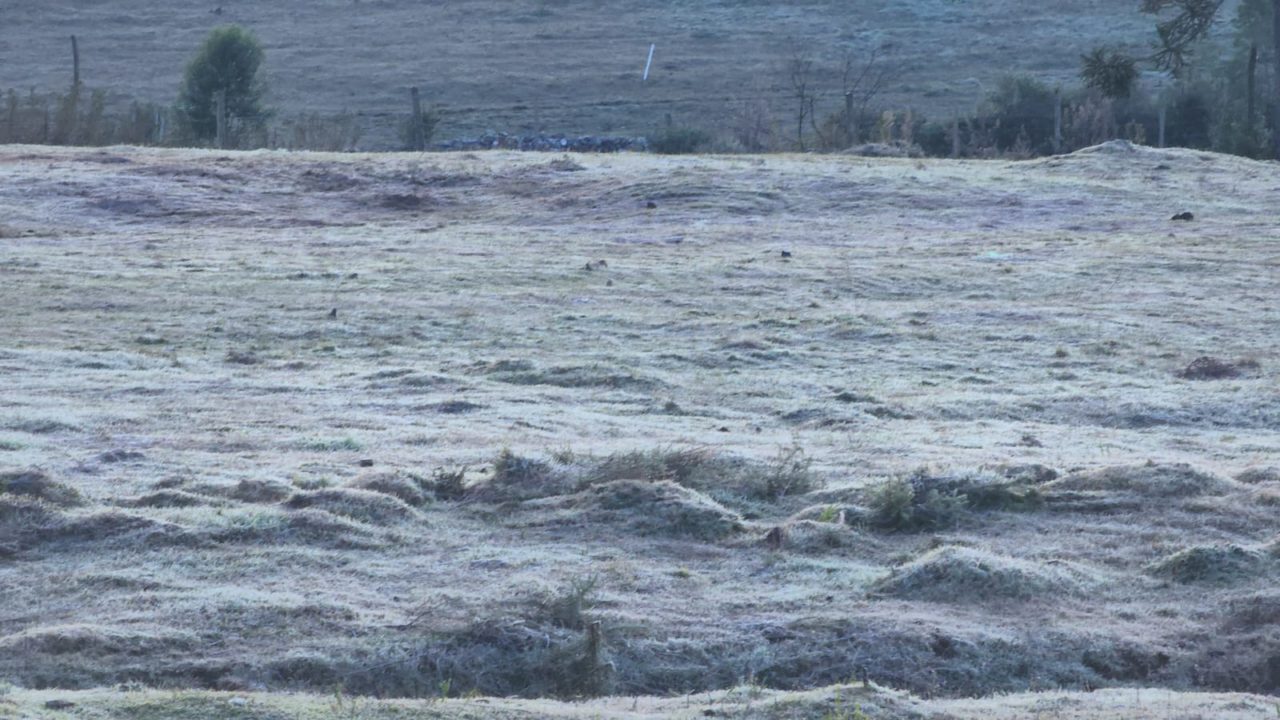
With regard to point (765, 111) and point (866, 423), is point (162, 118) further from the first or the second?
point (866, 423)

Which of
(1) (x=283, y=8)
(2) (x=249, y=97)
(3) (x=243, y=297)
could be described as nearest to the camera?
(3) (x=243, y=297)

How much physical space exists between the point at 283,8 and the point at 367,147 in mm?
23280

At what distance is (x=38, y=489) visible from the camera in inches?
261

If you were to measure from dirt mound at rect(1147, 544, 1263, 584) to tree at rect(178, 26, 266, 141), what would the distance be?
28460mm

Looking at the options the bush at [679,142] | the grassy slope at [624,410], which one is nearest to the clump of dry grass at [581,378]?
the grassy slope at [624,410]

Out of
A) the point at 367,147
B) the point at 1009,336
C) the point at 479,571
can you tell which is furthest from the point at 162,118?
the point at 479,571

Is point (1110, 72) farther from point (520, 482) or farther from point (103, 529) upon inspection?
point (103, 529)

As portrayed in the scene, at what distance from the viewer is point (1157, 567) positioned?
21.1ft

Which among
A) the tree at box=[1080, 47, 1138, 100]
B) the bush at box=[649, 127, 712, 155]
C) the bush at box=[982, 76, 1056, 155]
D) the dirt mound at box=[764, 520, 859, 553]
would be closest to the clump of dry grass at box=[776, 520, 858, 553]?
the dirt mound at box=[764, 520, 859, 553]

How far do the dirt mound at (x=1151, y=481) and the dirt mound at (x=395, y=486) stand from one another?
114 inches

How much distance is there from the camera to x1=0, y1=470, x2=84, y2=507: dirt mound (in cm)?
659

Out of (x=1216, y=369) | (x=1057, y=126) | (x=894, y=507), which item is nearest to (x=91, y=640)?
(x=894, y=507)

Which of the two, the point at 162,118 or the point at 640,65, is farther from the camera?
the point at 640,65

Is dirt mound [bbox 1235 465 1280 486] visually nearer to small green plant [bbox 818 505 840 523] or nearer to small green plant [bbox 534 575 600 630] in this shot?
small green plant [bbox 818 505 840 523]
